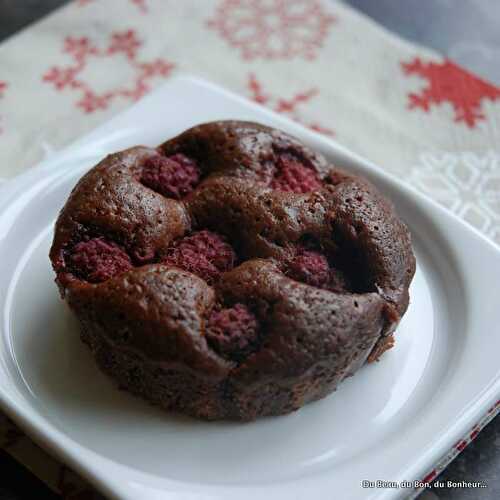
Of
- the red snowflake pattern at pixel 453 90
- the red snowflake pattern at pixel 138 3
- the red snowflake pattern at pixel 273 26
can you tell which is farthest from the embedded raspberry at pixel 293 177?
the red snowflake pattern at pixel 138 3

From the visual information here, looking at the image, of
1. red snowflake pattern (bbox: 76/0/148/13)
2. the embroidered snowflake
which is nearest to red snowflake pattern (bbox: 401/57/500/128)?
the embroidered snowflake

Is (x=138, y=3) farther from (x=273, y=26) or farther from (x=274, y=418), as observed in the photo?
(x=274, y=418)

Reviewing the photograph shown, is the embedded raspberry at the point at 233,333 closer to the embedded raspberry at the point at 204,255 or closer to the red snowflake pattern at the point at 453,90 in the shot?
the embedded raspberry at the point at 204,255

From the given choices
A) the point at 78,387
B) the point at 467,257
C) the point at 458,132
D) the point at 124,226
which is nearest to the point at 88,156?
the point at 124,226

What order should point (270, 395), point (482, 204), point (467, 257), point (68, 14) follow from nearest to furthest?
point (270, 395), point (467, 257), point (482, 204), point (68, 14)

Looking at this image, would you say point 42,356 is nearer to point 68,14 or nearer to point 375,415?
point 375,415

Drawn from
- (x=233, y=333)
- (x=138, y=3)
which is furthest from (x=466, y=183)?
(x=138, y=3)

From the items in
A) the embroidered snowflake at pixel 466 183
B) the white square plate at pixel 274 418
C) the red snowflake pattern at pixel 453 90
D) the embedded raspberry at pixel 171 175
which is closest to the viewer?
the white square plate at pixel 274 418
